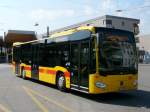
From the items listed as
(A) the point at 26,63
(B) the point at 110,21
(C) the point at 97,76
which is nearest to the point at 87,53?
(C) the point at 97,76

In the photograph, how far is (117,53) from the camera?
44.3 feet

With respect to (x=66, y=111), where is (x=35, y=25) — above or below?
above

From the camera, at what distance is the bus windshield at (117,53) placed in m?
13.2

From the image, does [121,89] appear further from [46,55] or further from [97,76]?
[46,55]

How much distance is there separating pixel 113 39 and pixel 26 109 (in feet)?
14.6

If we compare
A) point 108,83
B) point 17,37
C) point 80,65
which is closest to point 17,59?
point 80,65

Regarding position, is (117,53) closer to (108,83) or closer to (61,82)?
(108,83)

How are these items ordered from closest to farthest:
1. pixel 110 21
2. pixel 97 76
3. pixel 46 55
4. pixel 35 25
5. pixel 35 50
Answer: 1. pixel 97 76
2. pixel 46 55
3. pixel 35 50
4. pixel 35 25
5. pixel 110 21

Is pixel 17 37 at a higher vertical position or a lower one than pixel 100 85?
higher

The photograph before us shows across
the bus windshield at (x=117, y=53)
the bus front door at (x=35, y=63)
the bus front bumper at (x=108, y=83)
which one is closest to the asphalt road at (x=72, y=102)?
the bus front bumper at (x=108, y=83)

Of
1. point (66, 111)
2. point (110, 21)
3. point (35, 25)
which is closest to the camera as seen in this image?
point (66, 111)

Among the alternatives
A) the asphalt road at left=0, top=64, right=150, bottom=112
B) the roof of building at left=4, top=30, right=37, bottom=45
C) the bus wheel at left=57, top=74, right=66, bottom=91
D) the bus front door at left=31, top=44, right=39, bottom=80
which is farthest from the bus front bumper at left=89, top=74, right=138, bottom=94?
the roof of building at left=4, top=30, right=37, bottom=45

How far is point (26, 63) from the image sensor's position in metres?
22.8

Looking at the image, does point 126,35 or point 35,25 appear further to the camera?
point 35,25
